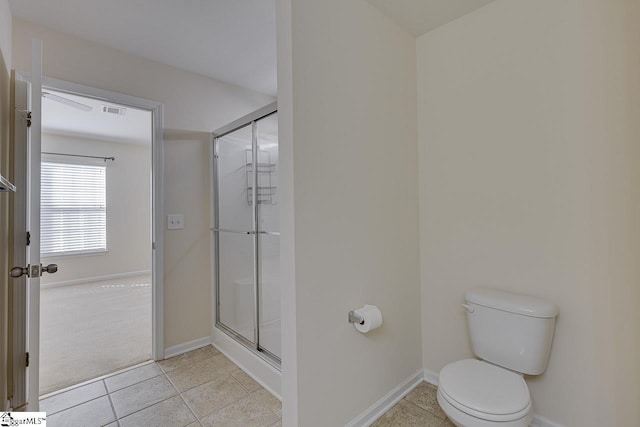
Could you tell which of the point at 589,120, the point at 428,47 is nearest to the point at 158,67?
the point at 428,47

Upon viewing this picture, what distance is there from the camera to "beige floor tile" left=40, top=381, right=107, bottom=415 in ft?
6.04

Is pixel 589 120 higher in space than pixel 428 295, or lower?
higher

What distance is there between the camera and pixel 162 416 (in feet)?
5.74

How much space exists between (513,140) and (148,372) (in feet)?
9.61

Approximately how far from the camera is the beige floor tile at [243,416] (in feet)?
5.52

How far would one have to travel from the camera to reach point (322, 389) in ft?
4.79

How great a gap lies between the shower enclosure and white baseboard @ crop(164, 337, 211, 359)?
192 mm

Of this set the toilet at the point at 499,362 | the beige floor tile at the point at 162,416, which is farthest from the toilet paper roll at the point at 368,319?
the beige floor tile at the point at 162,416

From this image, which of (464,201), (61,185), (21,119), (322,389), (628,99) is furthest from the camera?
(61,185)

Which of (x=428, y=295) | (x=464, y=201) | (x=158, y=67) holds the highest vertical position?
(x=158, y=67)

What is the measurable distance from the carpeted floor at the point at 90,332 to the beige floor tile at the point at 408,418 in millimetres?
1977

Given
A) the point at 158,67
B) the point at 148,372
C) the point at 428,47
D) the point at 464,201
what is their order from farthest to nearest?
the point at 158,67, the point at 148,372, the point at 428,47, the point at 464,201

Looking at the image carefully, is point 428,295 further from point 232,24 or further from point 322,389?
point 232,24

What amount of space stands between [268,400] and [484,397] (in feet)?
4.21
